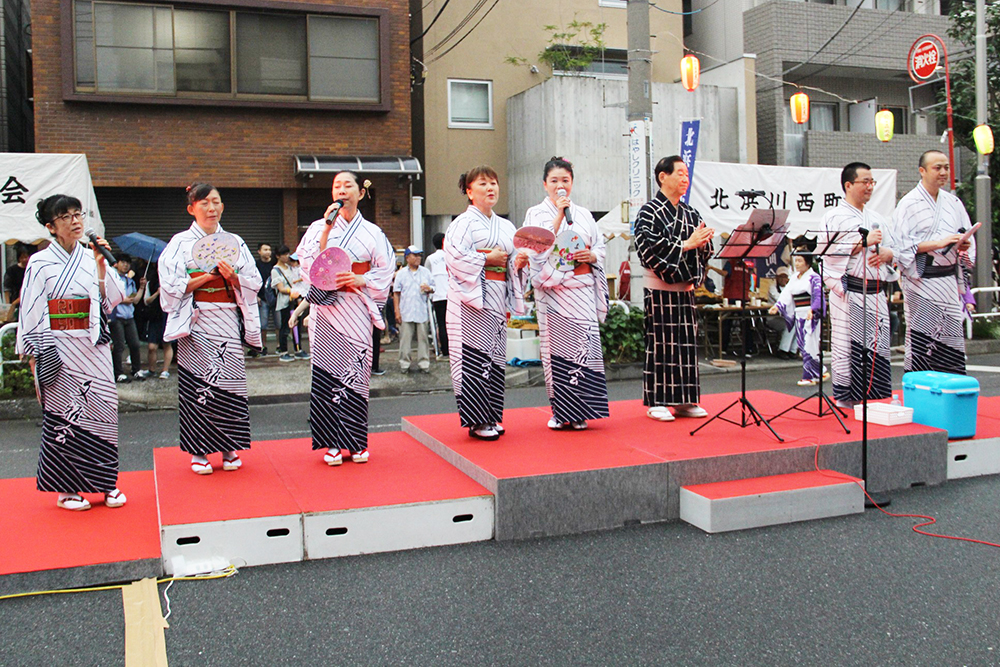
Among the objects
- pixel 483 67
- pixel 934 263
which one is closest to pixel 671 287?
pixel 934 263

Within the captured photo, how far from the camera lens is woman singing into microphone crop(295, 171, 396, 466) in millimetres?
5727

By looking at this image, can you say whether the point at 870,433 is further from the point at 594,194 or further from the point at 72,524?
the point at 594,194

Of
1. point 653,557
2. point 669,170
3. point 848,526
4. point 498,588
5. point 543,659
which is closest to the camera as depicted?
point 543,659

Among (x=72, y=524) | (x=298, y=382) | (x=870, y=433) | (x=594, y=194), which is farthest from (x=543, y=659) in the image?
(x=594, y=194)

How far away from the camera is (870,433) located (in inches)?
232

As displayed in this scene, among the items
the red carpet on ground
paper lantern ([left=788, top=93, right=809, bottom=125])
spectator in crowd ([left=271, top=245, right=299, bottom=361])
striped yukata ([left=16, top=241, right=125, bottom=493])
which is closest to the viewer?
the red carpet on ground

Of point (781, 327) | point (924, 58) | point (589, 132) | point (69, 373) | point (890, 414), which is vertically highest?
point (924, 58)

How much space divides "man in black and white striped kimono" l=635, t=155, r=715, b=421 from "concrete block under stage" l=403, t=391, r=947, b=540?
22 cm

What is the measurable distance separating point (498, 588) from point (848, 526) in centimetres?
218

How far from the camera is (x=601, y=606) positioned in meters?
4.00

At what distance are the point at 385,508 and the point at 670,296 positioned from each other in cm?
284

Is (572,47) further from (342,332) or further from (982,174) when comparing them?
(342,332)

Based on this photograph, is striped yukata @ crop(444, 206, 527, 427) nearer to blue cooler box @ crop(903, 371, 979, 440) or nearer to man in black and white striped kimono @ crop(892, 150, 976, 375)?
blue cooler box @ crop(903, 371, 979, 440)

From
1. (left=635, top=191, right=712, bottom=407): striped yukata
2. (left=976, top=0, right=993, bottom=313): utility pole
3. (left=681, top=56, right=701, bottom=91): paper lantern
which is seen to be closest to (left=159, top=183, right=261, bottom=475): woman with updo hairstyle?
(left=635, top=191, right=712, bottom=407): striped yukata
